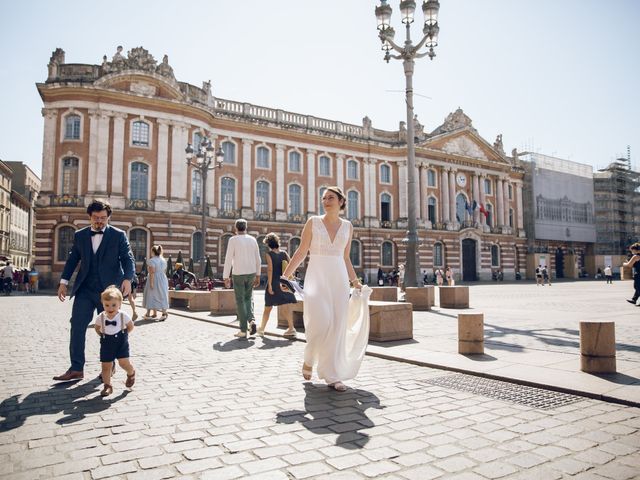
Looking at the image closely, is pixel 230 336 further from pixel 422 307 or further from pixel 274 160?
pixel 274 160

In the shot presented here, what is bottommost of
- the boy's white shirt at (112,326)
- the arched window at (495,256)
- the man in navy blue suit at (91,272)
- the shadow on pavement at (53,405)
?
the shadow on pavement at (53,405)

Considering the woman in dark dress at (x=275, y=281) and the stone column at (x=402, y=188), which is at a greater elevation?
the stone column at (x=402, y=188)

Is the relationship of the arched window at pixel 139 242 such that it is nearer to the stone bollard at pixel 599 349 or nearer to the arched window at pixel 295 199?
the arched window at pixel 295 199

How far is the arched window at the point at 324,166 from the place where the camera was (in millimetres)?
37312

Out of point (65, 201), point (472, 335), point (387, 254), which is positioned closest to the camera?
point (472, 335)

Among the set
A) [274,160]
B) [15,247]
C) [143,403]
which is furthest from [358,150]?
[15,247]

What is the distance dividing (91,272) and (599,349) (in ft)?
18.5

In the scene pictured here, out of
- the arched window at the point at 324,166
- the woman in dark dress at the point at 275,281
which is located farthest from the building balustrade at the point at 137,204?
the woman in dark dress at the point at 275,281

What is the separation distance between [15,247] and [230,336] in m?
61.6

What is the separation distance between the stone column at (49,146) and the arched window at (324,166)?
18732 millimetres

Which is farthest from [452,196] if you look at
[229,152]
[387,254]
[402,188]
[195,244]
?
[195,244]

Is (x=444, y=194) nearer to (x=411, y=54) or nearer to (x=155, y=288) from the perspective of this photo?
(x=411, y=54)

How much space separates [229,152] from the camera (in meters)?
33.3

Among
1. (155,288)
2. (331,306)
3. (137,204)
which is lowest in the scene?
(155,288)
